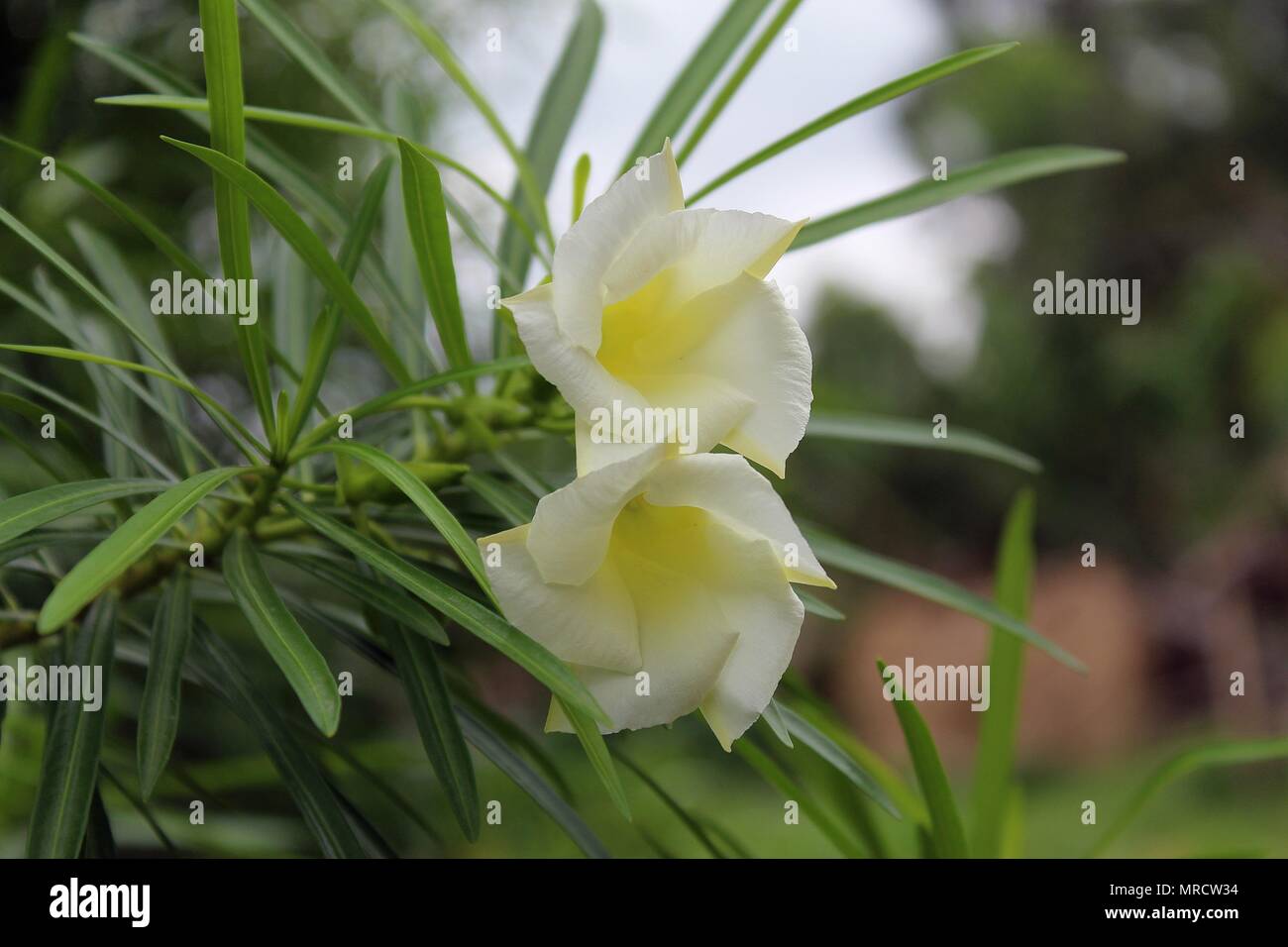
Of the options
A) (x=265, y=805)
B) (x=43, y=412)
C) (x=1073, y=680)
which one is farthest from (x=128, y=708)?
(x=1073, y=680)

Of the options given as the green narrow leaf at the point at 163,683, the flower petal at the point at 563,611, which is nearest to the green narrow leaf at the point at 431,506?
the flower petal at the point at 563,611

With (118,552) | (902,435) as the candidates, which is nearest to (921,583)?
(902,435)

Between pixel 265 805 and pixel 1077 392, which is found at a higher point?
pixel 1077 392

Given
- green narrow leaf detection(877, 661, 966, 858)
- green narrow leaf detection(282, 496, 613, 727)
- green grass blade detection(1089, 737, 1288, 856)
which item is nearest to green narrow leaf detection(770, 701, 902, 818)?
green narrow leaf detection(877, 661, 966, 858)

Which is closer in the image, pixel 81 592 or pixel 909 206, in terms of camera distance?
pixel 81 592

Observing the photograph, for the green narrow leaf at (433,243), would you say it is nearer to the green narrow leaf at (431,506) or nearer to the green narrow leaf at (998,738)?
the green narrow leaf at (431,506)
